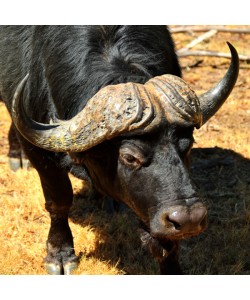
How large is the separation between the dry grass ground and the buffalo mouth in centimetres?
138

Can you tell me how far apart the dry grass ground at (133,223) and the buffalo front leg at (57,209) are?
0.39 feet

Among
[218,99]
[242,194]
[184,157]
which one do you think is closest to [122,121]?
[184,157]

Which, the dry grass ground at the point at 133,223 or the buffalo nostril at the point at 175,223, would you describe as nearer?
the buffalo nostril at the point at 175,223

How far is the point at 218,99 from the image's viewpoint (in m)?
4.19

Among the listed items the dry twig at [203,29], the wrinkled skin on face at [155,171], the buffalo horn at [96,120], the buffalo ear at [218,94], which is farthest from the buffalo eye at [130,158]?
the dry twig at [203,29]

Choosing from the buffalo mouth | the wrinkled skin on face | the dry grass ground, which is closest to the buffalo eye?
the wrinkled skin on face

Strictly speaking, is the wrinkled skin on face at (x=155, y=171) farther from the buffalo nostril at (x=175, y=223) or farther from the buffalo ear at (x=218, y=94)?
the buffalo ear at (x=218, y=94)

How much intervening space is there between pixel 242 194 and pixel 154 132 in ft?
9.26

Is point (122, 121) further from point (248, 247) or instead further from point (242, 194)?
point (242, 194)

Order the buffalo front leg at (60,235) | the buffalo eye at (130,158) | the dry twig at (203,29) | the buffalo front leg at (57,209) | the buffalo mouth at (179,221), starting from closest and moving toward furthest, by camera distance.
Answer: the buffalo mouth at (179,221) < the buffalo eye at (130,158) < the buffalo front leg at (57,209) < the buffalo front leg at (60,235) < the dry twig at (203,29)

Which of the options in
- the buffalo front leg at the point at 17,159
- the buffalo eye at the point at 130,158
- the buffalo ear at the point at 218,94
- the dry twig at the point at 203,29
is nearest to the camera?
the buffalo eye at the point at 130,158

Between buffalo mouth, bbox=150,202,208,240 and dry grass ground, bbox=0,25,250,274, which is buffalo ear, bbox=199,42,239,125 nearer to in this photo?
buffalo mouth, bbox=150,202,208,240

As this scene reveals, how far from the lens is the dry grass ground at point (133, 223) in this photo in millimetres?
5074

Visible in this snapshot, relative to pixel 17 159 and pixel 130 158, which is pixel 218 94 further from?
pixel 17 159
